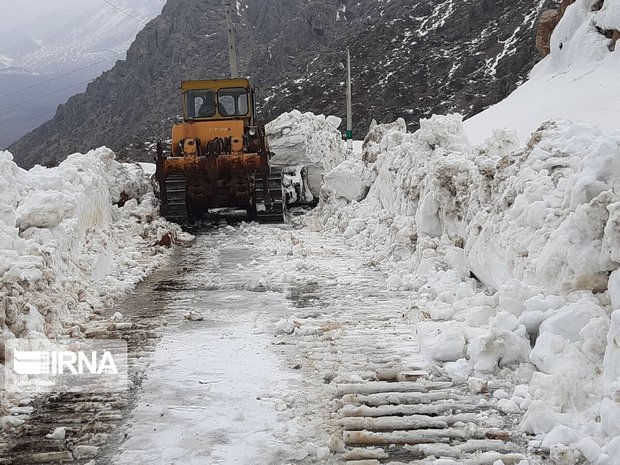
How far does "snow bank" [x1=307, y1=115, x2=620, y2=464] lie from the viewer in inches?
149

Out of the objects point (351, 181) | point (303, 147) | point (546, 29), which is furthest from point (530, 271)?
point (546, 29)

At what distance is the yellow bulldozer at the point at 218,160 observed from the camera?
12188 millimetres

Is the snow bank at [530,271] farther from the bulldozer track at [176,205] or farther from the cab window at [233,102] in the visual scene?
the cab window at [233,102]

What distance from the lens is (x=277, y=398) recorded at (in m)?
4.25

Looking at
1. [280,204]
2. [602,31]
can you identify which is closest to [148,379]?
[280,204]

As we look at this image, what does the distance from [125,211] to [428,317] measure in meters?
7.06

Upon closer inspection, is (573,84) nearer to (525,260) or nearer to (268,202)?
(268,202)

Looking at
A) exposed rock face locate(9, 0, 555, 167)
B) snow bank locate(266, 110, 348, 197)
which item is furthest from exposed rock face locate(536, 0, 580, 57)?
exposed rock face locate(9, 0, 555, 167)

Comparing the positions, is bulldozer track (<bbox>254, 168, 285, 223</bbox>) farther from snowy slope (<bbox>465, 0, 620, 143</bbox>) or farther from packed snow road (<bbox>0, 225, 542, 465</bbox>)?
packed snow road (<bbox>0, 225, 542, 465</bbox>)

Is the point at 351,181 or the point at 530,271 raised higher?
the point at 351,181

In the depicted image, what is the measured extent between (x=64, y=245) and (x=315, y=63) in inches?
2747

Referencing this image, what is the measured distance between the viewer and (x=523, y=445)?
356cm

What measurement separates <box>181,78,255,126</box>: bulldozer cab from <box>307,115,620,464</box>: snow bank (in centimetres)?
577

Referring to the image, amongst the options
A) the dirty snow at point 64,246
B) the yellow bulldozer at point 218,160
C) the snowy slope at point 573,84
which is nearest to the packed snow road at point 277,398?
the dirty snow at point 64,246
